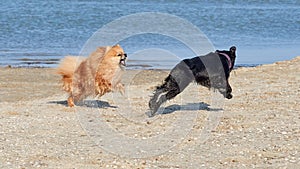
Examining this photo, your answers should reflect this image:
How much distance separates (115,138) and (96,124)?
923mm

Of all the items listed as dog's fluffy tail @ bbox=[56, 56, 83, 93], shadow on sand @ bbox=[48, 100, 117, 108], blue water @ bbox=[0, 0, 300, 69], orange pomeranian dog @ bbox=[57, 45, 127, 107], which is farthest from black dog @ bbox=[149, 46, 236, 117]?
blue water @ bbox=[0, 0, 300, 69]

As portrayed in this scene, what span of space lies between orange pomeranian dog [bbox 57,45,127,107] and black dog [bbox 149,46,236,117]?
32.5 inches

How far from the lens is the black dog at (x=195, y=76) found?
410 inches

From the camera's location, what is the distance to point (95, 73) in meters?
11.2

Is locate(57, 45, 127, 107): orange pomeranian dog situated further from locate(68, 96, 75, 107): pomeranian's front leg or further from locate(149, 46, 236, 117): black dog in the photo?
locate(149, 46, 236, 117): black dog

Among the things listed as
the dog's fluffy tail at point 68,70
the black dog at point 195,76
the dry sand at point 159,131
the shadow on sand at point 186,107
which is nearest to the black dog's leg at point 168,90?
the black dog at point 195,76

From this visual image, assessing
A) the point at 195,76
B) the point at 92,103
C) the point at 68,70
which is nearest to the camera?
the point at 195,76

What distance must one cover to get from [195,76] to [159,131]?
46.4 inches

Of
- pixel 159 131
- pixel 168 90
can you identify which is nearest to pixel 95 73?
pixel 168 90

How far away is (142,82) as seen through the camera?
54.6ft

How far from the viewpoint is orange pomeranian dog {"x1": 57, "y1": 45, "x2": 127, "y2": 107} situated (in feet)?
36.1

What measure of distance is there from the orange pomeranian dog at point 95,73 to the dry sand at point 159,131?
27 centimetres

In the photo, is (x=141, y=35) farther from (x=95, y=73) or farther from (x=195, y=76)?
(x=195, y=76)

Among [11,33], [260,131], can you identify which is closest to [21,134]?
[260,131]
